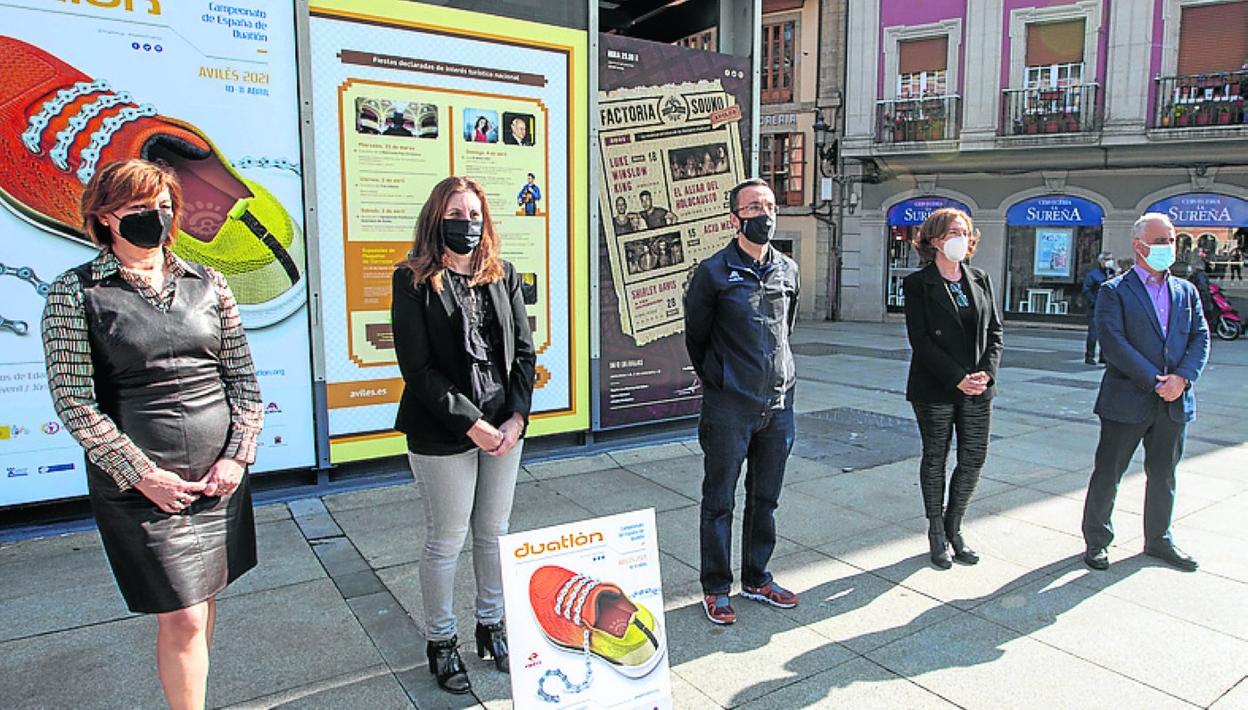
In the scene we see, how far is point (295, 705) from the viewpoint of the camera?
3.09m

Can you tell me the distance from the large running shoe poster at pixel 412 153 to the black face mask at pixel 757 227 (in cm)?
257

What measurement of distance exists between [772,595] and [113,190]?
127 inches

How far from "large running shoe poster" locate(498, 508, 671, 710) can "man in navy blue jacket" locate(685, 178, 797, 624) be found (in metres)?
0.98

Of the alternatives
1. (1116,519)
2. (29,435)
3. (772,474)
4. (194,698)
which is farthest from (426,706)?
(1116,519)

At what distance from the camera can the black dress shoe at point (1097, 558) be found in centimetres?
454

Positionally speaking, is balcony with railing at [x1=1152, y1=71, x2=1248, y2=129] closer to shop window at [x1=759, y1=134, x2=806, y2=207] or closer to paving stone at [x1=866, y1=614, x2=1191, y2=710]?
shop window at [x1=759, y1=134, x2=806, y2=207]

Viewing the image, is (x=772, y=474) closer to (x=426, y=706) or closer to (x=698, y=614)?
(x=698, y=614)

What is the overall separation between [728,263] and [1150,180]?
62.6 feet

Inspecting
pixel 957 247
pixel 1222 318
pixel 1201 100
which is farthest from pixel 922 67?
pixel 957 247

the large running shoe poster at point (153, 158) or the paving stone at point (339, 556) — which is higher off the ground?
the large running shoe poster at point (153, 158)

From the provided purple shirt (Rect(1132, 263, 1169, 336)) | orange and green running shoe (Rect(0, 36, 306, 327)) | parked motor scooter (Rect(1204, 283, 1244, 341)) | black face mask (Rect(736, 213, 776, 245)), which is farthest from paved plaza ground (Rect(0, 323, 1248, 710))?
parked motor scooter (Rect(1204, 283, 1244, 341))

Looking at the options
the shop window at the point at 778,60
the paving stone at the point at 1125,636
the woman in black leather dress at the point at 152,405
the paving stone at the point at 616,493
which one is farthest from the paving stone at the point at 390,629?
the shop window at the point at 778,60

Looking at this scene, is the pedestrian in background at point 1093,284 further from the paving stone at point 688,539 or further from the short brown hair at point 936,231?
the paving stone at point 688,539

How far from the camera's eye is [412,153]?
5.44m
